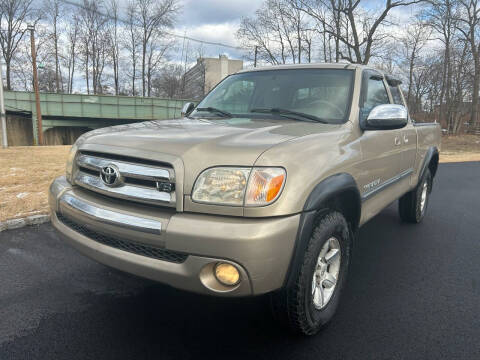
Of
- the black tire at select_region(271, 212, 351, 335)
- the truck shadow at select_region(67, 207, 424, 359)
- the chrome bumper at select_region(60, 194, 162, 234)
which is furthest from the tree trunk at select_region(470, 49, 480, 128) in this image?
the chrome bumper at select_region(60, 194, 162, 234)

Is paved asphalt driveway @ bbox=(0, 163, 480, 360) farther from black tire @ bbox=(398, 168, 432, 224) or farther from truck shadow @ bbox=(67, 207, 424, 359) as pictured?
black tire @ bbox=(398, 168, 432, 224)

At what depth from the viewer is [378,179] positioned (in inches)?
125

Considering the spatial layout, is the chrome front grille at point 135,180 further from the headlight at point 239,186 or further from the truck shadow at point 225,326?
the truck shadow at point 225,326

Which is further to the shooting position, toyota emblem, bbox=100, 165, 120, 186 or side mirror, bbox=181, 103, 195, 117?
side mirror, bbox=181, 103, 195, 117

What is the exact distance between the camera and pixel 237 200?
191cm

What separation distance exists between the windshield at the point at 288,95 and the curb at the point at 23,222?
103 inches

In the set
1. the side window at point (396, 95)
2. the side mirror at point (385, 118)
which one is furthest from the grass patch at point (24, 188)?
the side window at point (396, 95)

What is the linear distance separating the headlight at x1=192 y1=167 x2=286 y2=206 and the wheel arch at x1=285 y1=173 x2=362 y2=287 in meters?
0.23

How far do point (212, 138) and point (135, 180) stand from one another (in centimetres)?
50

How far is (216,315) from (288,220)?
1.14 meters

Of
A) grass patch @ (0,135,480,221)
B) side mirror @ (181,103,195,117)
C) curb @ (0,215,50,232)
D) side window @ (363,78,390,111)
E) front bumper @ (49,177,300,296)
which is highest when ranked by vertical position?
side window @ (363,78,390,111)

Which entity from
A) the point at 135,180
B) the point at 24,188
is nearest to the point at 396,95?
the point at 135,180

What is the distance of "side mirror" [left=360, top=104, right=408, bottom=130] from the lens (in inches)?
110

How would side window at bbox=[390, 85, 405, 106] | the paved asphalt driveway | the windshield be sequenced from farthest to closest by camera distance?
side window at bbox=[390, 85, 405, 106]
the windshield
the paved asphalt driveway
